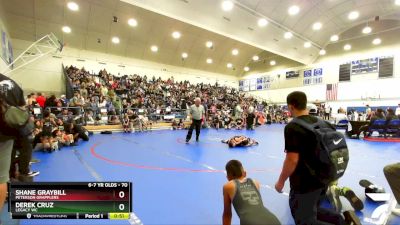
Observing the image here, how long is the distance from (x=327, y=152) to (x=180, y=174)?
10.5 feet

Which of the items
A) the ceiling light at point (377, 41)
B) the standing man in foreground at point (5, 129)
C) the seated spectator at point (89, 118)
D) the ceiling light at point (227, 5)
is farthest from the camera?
the ceiling light at point (377, 41)

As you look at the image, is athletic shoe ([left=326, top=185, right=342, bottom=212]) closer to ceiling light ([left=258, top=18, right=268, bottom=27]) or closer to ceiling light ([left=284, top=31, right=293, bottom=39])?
ceiling light ([left=258, top=18, right=268, bottom=27])

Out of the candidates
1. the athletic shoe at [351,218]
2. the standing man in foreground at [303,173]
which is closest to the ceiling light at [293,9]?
the standing man in foreground at [303,173]

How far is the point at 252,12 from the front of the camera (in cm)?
1358

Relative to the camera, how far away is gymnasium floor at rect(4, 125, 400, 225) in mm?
2900

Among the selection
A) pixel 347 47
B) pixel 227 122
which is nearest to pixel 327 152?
pixel 227 122

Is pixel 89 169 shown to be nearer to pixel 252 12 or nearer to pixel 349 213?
pixel 349 213

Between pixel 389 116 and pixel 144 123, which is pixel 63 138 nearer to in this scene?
pixel 144 123
